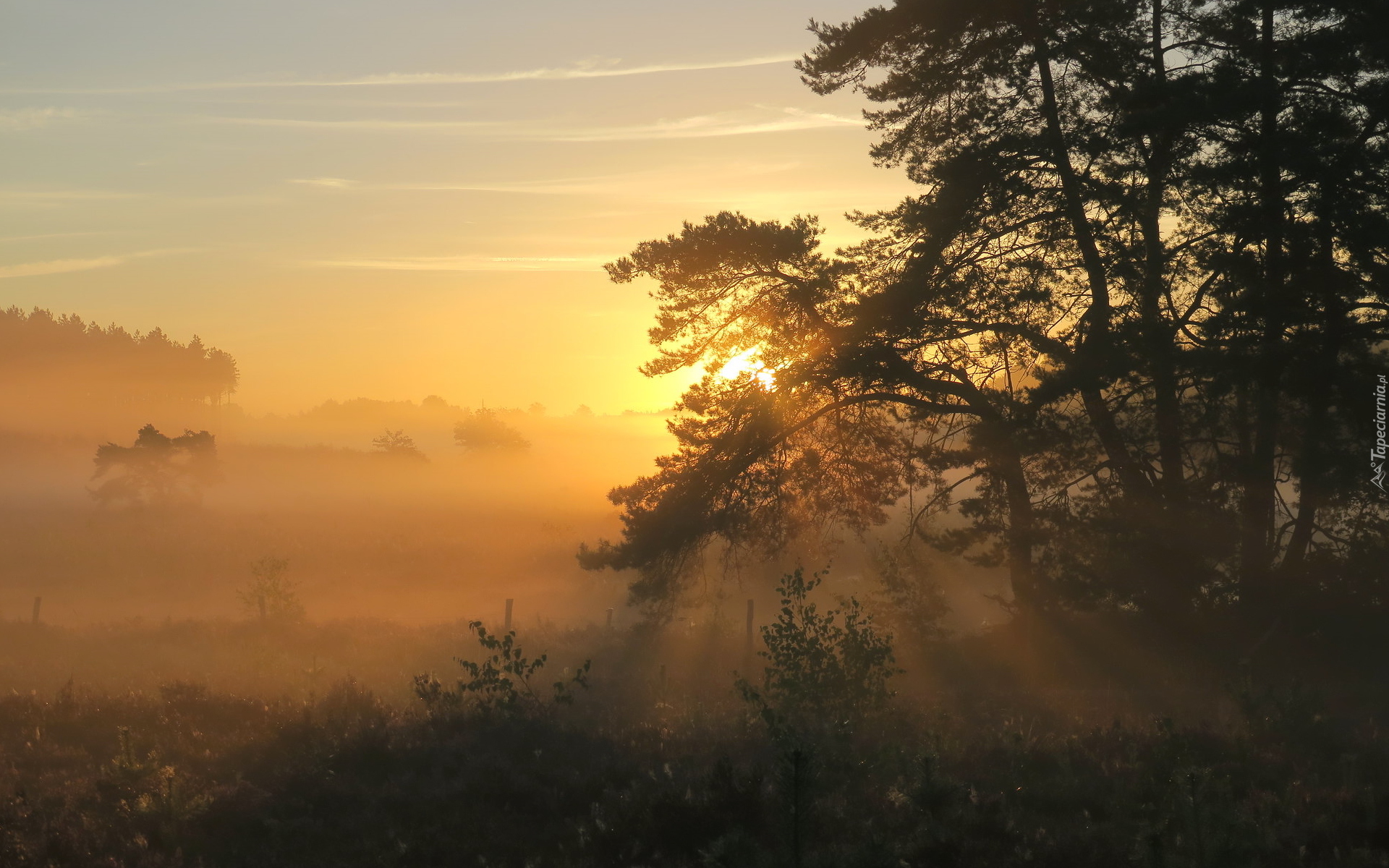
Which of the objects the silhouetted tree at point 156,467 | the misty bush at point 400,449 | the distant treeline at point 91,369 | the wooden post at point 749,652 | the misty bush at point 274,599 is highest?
the distant treeline at point 91,369

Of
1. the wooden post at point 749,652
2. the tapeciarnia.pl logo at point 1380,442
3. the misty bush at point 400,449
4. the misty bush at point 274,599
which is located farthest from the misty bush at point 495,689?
the misty bush at point 400,449

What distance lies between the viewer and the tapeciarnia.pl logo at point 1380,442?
13531 mm

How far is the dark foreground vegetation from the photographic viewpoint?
6.45 meters

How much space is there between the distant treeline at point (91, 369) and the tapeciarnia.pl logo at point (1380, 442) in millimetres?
114122

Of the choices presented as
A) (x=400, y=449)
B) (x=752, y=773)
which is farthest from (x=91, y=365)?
(x=752, y=773)

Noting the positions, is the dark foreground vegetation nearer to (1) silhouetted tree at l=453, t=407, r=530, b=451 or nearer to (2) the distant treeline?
(1) silhouetted tree at l=453, t=407, r=530, b=451

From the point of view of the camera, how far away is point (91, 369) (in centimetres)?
10525

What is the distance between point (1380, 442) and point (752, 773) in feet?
37.8

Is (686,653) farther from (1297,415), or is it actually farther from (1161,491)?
(1297,415)

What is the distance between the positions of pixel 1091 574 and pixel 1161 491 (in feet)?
5.90

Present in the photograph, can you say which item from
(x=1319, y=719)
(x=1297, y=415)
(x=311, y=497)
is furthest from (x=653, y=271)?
(x=311, y=497)

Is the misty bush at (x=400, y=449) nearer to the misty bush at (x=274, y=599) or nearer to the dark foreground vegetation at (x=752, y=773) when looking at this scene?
the misty bush at (x=274, y=599)

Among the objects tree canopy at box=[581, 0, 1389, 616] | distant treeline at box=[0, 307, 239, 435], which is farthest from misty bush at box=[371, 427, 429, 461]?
tree canopy at box=[581, 0, 1389, 616]

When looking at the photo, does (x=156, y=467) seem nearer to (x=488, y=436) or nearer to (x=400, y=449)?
(x=400, y=449)
